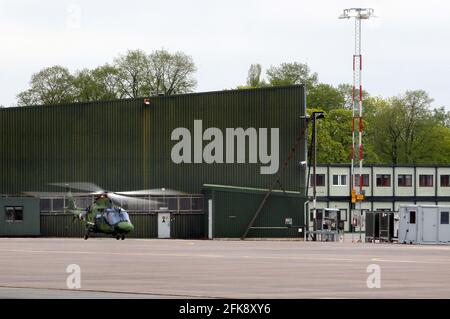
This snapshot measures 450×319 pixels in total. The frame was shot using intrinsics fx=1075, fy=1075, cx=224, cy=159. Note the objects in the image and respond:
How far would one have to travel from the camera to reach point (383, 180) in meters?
121

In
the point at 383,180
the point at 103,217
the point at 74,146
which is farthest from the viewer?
the point at 383,180

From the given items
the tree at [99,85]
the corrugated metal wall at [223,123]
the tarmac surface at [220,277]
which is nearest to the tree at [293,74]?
the tree at [99,85]

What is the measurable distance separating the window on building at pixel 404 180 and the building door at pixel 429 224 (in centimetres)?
4671

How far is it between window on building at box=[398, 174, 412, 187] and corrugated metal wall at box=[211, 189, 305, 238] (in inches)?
1581

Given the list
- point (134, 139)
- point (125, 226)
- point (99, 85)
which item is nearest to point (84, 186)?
point (134, 139)

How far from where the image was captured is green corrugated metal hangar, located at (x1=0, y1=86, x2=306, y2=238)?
8338 cm

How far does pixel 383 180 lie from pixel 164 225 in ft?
143

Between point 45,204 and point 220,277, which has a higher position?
point 220,277

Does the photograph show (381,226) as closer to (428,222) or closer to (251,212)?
(428,222)

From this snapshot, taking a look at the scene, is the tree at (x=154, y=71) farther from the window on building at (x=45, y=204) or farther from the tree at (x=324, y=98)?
the window on building at (x=45, y=204)

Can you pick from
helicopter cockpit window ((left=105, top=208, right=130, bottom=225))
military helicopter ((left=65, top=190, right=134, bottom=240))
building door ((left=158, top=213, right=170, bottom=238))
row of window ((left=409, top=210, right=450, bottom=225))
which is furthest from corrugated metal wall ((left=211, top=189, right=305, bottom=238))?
row of window ((left=409, top=210, right=450, bottom=225))

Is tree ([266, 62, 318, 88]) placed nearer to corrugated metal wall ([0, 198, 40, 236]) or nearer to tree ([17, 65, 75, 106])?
tree ([17, 65, 75, 106])

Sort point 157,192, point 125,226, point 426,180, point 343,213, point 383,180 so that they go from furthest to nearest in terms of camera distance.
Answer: point 426,180
point 383,180
point 343,213
point 157,192
point 125,226
